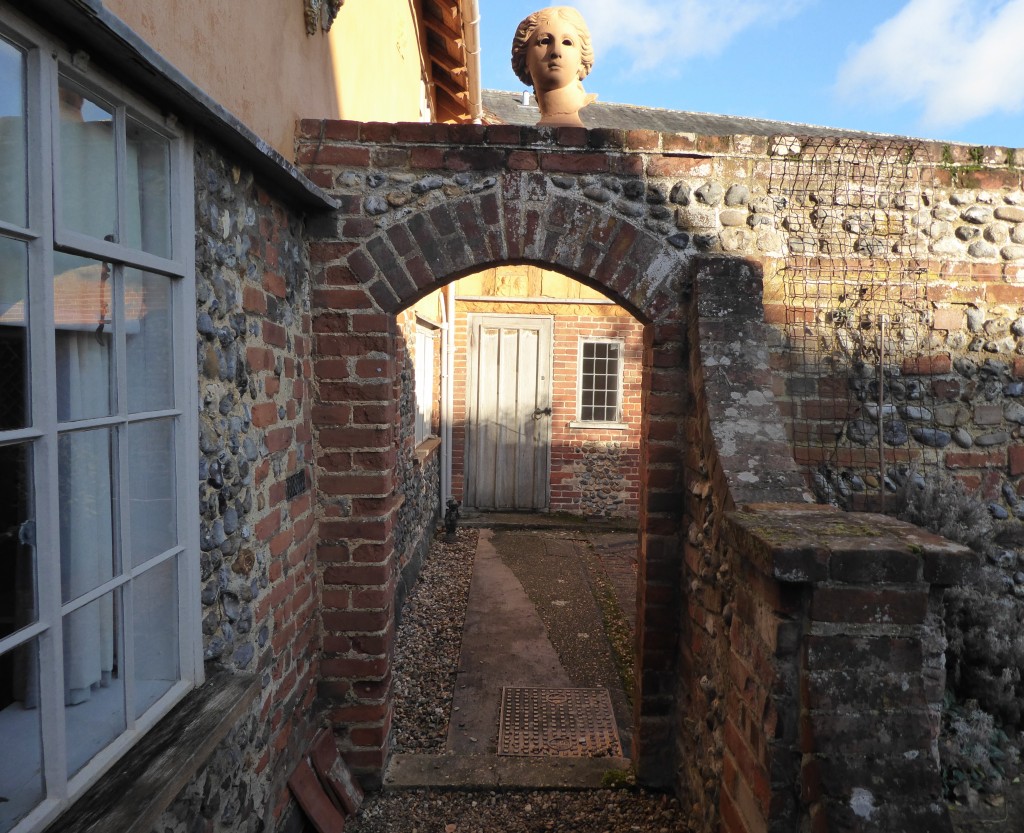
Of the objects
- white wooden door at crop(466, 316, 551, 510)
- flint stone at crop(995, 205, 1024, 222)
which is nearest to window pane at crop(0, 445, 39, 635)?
flint stone at crop(995, 205, 1024, 222)

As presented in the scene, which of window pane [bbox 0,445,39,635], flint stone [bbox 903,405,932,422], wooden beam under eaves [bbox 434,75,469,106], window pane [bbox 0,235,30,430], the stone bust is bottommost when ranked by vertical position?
window pane [bbox 0,445,39,635]

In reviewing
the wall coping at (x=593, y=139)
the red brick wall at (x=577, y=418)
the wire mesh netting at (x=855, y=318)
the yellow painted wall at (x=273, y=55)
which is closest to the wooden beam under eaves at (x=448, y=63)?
the red brick wall at (x=577, y=418)

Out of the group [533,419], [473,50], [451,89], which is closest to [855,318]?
[473,50]

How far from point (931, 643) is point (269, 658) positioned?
2.31 m

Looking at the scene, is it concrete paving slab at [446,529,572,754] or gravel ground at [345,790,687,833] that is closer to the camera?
gravel ground at [345,790,687,833]

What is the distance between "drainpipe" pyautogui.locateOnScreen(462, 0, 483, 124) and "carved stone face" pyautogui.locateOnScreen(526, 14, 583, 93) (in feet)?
8.49

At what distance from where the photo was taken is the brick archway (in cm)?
310

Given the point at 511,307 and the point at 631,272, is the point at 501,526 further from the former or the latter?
the point at 631,272

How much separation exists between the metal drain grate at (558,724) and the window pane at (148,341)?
9.11 feet

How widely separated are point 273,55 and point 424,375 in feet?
15.6

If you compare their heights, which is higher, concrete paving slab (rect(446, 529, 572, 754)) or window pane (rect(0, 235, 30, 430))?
window pane (rect(0, 235, 30, 430))

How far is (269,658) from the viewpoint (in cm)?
262

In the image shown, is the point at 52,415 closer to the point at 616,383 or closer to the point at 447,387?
the point at 447,387

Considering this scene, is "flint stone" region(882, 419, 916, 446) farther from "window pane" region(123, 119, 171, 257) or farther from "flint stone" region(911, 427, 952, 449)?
"window pane" region(123, 119, 171, 257)
